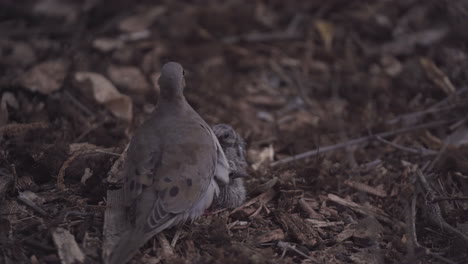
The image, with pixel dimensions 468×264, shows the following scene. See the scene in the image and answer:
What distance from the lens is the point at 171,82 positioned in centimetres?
429

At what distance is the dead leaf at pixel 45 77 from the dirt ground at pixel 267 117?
0.02m

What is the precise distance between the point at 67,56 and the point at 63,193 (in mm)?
2616

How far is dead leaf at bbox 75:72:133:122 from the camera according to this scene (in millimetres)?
5496

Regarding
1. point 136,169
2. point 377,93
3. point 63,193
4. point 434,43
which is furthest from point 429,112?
point 63,193

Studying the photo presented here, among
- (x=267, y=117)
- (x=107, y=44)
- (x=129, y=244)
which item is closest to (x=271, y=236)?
(x=129, y=244)

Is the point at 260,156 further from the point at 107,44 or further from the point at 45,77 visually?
the point at 107,44

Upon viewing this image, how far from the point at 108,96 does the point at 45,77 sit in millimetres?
720

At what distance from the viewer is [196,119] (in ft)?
14.1

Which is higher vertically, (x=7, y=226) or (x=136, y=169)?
(x=136, y=169)

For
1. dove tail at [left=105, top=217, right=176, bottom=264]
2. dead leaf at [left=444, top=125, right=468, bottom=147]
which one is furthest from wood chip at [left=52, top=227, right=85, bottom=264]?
dead leaf at [left=444, top=125, right=468, bottom=147]

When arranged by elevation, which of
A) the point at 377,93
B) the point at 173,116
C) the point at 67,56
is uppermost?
the point at 173,116

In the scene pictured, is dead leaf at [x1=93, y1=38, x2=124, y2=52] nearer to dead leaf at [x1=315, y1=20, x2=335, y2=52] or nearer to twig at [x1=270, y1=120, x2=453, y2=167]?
dead leaf at [x1=315, y1=20, x2=335, y2=52]

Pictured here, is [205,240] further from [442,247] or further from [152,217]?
[442,247]

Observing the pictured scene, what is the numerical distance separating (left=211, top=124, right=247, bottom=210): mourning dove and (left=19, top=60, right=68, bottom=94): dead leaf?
1.82 metres
